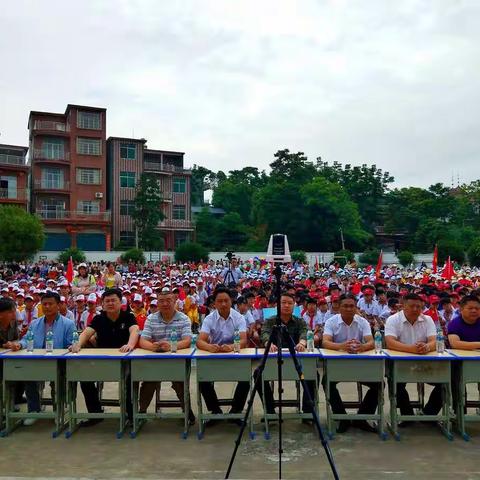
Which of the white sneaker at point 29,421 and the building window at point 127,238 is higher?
the building window at point 127,238

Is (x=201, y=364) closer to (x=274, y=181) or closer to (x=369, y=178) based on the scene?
(x=274, y=181)

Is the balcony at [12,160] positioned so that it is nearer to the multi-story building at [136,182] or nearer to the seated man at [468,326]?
the multi-story building at [136,182]

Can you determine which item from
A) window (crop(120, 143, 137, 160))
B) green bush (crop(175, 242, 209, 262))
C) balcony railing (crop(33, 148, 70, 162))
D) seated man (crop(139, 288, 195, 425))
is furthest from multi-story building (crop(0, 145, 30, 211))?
seated man (crop(139, 288, 195, 425))

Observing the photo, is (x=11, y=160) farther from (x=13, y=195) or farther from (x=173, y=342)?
(x=173, y=342)

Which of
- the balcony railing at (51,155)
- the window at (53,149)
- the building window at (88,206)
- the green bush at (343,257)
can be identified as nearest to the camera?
the green bush at (343,257)

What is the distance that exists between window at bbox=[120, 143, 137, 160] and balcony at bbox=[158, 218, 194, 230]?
6.26m

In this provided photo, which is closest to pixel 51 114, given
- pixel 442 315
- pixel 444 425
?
pixel 442 315

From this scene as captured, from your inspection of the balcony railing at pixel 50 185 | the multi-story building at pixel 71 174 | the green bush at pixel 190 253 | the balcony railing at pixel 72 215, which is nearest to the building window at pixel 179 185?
the multi-story building at pixel 71 174

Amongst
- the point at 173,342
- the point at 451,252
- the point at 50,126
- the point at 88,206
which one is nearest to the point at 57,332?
the point at 173,342

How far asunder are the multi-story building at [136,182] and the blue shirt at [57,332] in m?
39.0

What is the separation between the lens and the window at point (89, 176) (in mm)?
45062

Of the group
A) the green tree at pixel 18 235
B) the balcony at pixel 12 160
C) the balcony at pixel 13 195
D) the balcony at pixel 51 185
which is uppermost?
the balcony at pixel 12 160

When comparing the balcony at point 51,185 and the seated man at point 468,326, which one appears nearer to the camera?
the seated man at point 468,326

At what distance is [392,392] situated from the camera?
6.01 meters
